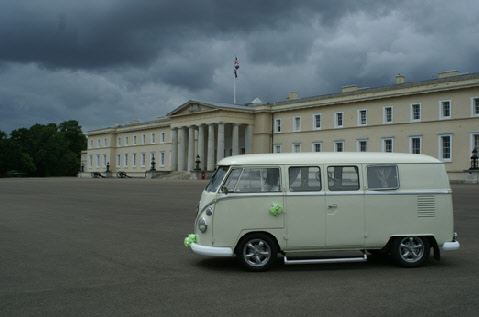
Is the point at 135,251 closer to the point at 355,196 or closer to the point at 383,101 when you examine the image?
the point at 355,196

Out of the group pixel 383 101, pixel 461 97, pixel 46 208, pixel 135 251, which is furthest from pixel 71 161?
pixel 135 251

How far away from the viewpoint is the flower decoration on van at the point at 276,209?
9852 mm

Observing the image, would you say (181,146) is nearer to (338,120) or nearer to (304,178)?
(338,120)

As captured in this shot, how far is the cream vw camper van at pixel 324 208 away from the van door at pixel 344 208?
2 centimetres

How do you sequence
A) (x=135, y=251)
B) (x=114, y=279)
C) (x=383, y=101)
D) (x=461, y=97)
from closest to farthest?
(x=114, y=279) < (x=135, y=251) < (x=461, y=97) < (x=383, y=101)

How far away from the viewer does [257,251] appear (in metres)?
9.88

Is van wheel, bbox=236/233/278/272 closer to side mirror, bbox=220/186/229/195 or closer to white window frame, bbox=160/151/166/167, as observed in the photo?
side mirror, bbox=220/186/229/195

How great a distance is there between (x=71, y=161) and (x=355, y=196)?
435 feet

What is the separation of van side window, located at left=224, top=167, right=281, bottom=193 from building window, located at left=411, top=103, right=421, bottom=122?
55.4 meters

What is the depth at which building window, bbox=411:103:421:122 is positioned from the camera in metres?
61.6

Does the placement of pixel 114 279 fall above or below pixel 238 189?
below

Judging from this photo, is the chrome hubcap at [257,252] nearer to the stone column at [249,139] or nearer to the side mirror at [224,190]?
the side mirror at [224,190]

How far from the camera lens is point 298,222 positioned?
993 cm

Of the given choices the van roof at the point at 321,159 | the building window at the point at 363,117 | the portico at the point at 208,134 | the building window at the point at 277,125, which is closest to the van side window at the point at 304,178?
the van roof at the point at 321,159
